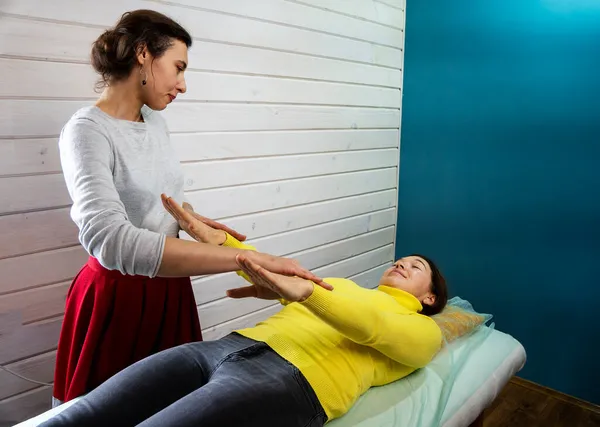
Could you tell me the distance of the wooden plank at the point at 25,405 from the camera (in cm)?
178

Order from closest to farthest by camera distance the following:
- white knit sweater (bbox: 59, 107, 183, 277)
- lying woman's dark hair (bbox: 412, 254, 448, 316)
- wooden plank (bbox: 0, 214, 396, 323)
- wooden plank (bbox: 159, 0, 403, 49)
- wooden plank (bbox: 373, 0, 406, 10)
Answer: white knit sweater (bbox: 59, 107, 183, 277)
wooden plank (bbox: 0, 214, 396, 323)
lying woman's dark hair (bbox: 412, 254, 448, 316)
wooden plank (bbox: 159, 0, 403, 49)
wooden plank (bbox: 373, 0, 406, 10)

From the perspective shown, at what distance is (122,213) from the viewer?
1.25 metres

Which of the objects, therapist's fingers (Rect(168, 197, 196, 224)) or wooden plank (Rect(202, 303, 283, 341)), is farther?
wooden plank (Rect(202, 303, 283, 341))

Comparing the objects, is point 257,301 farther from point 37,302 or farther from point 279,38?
point 279,38

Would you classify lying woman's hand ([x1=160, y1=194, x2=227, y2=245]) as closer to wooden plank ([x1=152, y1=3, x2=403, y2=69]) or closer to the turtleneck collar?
the turtleneck collar

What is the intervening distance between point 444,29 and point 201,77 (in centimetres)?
151

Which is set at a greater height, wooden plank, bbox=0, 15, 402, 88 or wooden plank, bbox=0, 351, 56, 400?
wooden plank, bbox=0, 15, 402, 88

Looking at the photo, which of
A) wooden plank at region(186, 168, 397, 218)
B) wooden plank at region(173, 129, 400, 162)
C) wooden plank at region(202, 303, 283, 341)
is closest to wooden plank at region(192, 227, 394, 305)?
wooden plank at region(202, 303, 283, 341)

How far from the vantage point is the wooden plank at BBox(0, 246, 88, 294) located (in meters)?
1.69

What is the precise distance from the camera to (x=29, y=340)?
1.77 m

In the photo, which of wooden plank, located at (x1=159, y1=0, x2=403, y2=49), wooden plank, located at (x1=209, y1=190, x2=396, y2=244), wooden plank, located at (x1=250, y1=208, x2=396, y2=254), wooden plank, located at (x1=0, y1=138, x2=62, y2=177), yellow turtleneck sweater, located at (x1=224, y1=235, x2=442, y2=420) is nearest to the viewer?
yellow turtleneck sweater, located at (x1=224, y1=235, x2=442, y2=420)

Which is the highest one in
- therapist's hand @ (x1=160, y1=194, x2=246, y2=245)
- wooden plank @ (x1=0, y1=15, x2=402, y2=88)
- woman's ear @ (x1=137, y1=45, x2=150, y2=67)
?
wooden plank @ (x1=0, y1=15, x2=402, y2=88)

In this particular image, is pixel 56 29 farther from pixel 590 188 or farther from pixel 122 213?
pixel 590 188

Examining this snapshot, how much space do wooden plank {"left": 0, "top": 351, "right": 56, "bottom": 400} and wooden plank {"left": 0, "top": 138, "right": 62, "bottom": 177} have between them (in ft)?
2.17
